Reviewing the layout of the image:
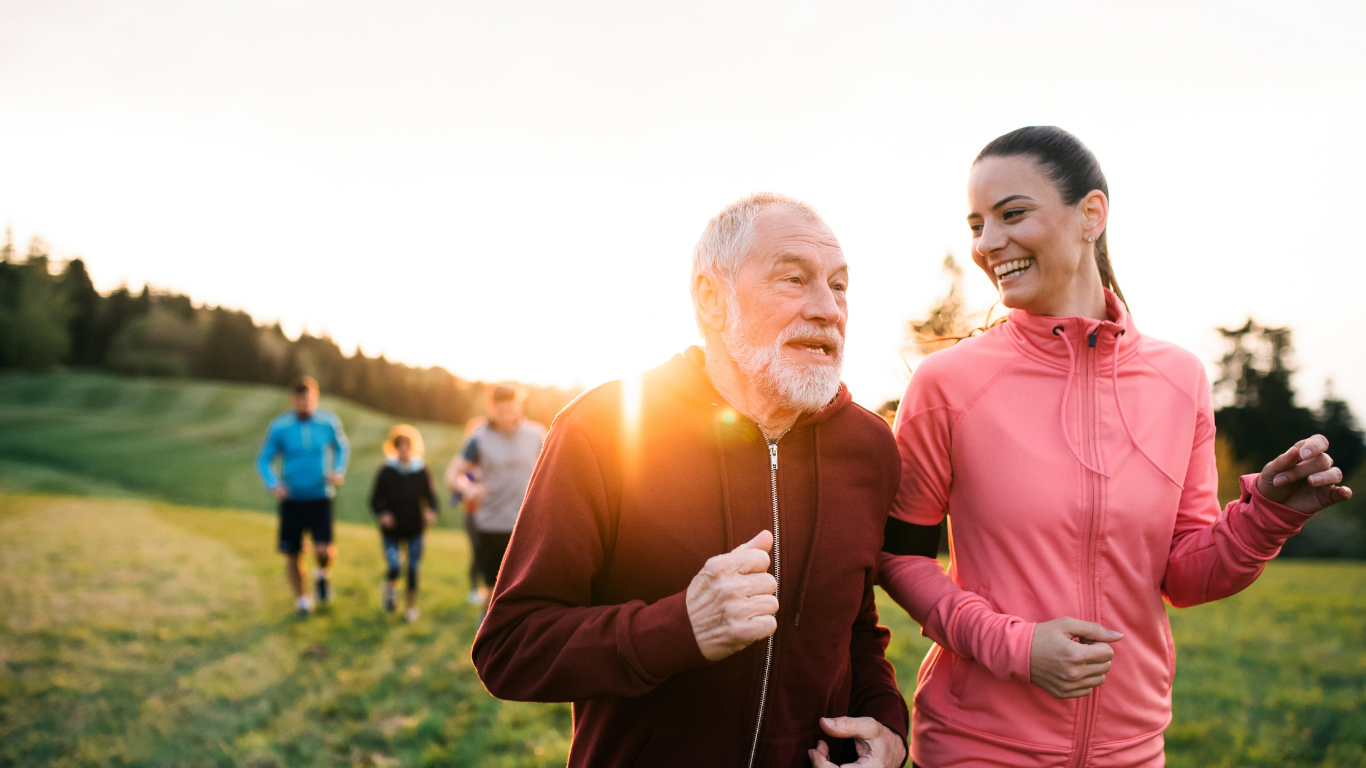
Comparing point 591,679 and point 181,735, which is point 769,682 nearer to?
point 591,679

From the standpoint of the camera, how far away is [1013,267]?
221 cm

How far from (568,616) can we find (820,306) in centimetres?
105

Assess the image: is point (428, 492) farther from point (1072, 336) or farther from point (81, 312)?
point (81, 312)

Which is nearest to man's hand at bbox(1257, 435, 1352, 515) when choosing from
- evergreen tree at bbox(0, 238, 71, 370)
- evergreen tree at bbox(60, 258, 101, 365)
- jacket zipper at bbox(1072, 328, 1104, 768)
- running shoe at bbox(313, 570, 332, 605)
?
jacket zipper at bbox(1072, 328, 1104, 768)

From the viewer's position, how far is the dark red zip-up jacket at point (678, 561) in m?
1.75

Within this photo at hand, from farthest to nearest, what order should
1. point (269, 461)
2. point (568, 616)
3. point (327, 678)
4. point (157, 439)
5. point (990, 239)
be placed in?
point (157, 439), point (269, 461), point (327, 678), point (990, 239), point (568, 616)

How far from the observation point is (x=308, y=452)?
885cm

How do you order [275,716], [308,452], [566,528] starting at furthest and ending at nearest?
[308,452] < [275,716] < [566,528]

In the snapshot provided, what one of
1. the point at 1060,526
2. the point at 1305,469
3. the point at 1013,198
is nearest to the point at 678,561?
the point at 1060,526

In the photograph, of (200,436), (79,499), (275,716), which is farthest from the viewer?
(200,436)

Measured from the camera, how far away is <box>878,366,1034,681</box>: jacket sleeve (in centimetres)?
197

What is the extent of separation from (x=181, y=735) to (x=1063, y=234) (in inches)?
255

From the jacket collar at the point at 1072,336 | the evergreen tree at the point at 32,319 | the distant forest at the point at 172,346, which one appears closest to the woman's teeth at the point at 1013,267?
the jacket collar at the point at 1072,336

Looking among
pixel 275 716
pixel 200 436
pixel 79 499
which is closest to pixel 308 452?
pixel 275 716
